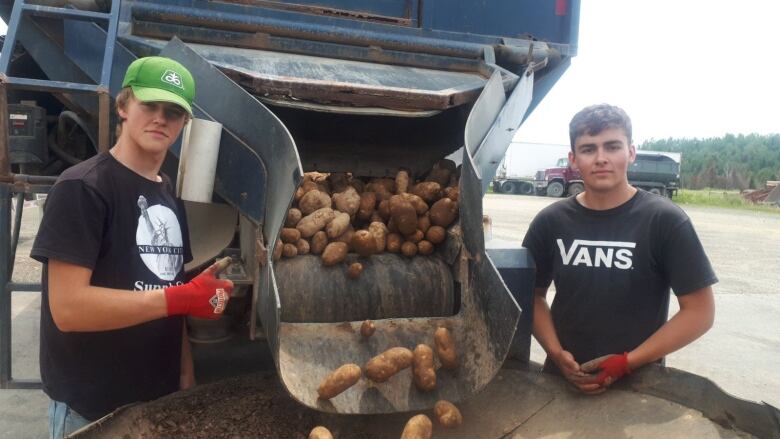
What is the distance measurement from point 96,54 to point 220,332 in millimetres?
1565

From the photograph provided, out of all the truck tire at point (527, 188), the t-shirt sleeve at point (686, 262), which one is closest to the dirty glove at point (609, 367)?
the t-shirt sleeve at point (686, 262)

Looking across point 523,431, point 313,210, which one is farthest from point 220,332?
point 523,431

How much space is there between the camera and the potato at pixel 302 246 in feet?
8.16

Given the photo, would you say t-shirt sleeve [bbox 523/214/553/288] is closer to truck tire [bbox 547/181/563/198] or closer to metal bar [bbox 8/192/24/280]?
metal bar [bbox 8/192/24/280]

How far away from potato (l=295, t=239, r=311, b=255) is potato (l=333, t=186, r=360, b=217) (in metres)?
0.28

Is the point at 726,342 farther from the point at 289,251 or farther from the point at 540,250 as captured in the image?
the point at 289,251

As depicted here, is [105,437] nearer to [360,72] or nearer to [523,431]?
[523,431]

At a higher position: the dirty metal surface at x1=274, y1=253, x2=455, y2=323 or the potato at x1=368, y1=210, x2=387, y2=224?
the potato at x1=368, y1=210, x2=387, y2=224

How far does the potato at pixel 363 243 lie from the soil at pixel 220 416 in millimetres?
605

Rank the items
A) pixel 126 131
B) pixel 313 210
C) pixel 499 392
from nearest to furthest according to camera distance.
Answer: pixel 126 131, pixel 499 392, pixel 313 210

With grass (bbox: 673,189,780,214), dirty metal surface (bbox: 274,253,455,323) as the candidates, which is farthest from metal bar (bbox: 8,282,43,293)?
grass (bbox: 673,189,780,214)

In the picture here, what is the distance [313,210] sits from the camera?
266 cm

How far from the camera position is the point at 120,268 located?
6.02 feet

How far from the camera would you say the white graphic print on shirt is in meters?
1.91
